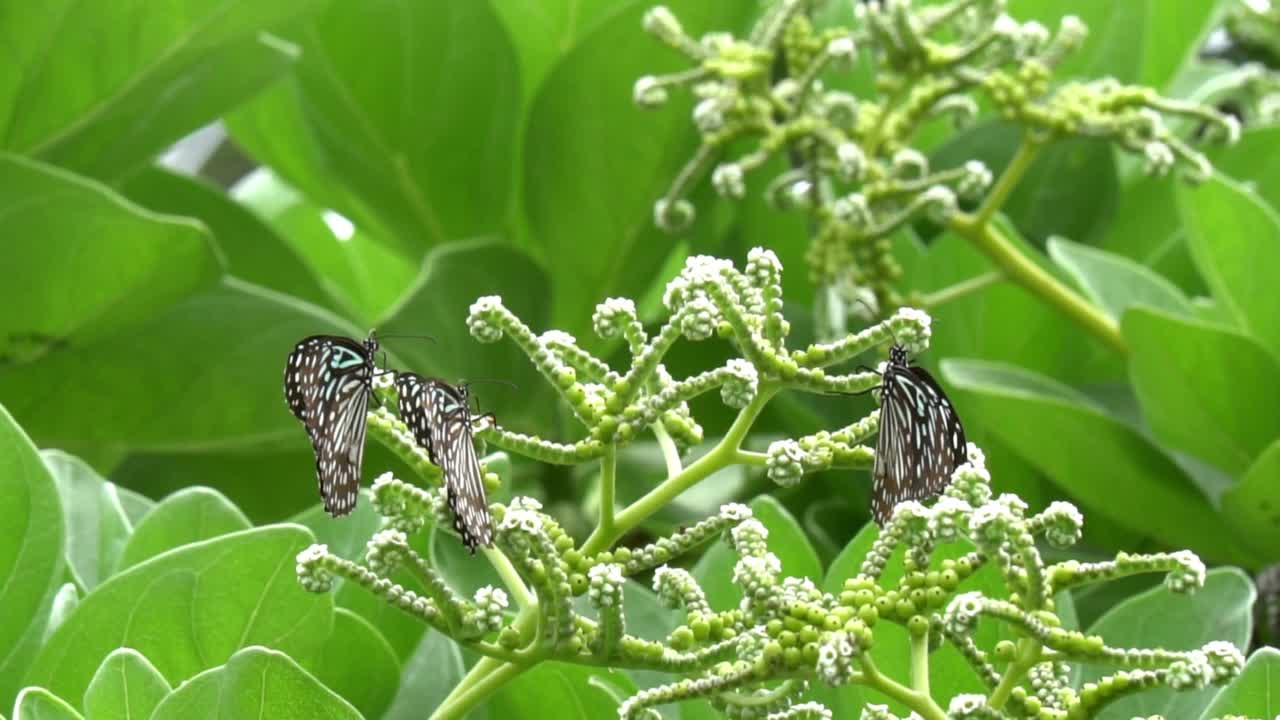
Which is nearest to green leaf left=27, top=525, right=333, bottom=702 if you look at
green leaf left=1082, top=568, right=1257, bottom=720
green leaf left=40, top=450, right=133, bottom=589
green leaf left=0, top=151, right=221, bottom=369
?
green leaf left=40, top=450, right=133, bottom=589

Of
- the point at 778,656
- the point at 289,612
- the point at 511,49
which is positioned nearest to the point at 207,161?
the point at 511,49

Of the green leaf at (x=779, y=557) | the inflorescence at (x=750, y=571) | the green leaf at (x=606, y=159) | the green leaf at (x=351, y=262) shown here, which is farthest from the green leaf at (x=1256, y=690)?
the green leaf at (x=351, y=262)

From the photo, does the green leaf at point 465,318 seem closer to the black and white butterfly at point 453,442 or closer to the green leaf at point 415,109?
the green leaf at point 415,109

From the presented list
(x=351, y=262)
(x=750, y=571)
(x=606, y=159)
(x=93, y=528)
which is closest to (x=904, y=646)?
(x=750, y=571)

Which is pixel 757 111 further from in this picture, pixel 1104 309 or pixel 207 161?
pixel 207 161

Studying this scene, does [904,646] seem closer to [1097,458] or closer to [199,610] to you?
[199,610]

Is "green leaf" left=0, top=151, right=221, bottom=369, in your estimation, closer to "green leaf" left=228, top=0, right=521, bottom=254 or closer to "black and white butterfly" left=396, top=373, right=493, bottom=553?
"green leaf" left=228, top=0, right=521, bottom=254
